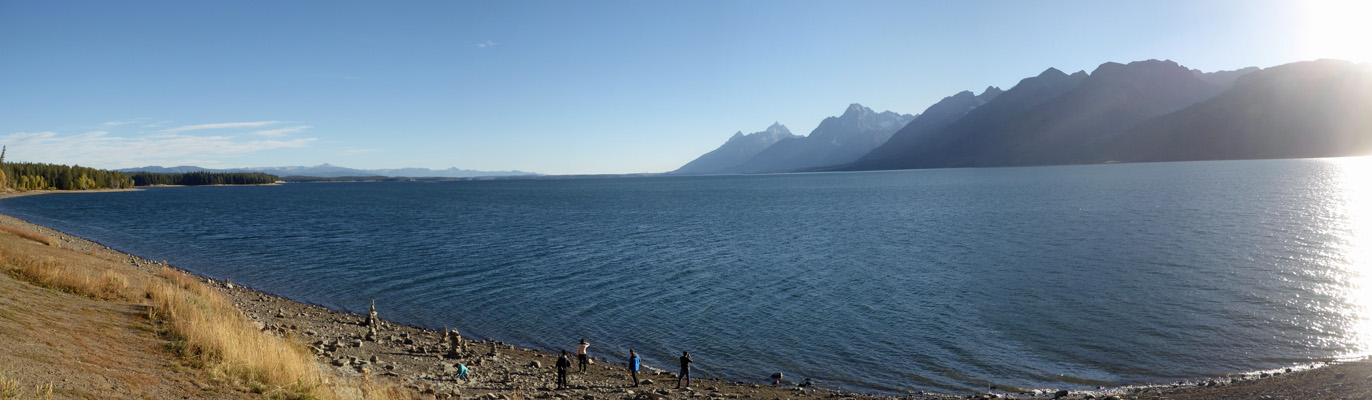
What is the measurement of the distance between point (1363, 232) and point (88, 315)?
8301 centimetres

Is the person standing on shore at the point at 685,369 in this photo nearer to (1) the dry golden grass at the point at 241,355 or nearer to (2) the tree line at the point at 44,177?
(1) the dry golden grass at the point at 241,355

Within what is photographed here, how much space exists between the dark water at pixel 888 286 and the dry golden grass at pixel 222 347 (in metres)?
11.6

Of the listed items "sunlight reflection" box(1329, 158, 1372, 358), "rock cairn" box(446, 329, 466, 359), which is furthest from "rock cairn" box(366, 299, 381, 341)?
"sunlight reflection" box(1329, 158, 1372, 358)

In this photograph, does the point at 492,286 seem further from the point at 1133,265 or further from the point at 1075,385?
the point at 1133,265

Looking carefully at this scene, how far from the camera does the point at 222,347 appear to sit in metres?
14.8

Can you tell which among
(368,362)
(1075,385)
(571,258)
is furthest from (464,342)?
(571,258)

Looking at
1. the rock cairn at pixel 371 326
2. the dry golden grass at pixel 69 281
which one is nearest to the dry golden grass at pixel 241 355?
the dry golden grass at pixel 69 281

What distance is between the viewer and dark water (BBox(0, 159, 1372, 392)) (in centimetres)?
2561

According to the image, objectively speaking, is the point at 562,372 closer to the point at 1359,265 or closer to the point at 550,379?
the point at 550,379

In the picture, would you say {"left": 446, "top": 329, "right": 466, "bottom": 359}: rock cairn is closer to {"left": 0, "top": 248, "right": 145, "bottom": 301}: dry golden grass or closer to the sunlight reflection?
{"left": 0, "top": 248, "right": 145, "bottom": 301}: dry golden grass

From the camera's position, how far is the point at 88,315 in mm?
17719

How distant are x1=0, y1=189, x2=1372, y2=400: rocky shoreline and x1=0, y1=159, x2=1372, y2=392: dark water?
142cm

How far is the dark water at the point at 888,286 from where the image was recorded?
25609 millimetres

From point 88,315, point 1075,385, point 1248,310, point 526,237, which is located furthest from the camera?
point 526,237
